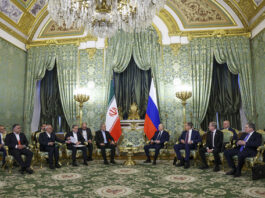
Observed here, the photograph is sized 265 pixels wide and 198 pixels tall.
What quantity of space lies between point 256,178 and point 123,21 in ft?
15.3

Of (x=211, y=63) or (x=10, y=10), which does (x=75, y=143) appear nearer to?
(x=10, y=10)

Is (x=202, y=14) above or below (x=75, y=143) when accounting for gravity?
above

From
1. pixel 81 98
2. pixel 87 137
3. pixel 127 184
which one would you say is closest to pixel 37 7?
pixel 81 98

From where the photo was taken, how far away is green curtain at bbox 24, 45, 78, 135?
903cm

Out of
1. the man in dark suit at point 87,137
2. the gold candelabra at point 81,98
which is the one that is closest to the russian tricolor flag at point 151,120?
the man in dark suit at point 87,137

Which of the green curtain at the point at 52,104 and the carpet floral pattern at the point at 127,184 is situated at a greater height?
the green curtain at the point at 52,104

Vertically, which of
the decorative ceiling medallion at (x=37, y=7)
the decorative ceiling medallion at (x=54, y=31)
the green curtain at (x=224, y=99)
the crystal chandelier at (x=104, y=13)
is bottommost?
the green curtain at (x=224, y=99)

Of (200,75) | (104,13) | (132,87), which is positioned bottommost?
(132,87)

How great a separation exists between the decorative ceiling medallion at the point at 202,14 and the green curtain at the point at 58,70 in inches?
171

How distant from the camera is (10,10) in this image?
8.09 meters

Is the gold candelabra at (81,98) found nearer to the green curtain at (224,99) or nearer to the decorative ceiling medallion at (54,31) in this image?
the decorative ceiling medallion at (54,31)

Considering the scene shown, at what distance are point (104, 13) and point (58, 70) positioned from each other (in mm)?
4212

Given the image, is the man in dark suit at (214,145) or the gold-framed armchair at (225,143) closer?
the man in dark suit at (214,145)

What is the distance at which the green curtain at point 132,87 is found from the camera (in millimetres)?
9031
